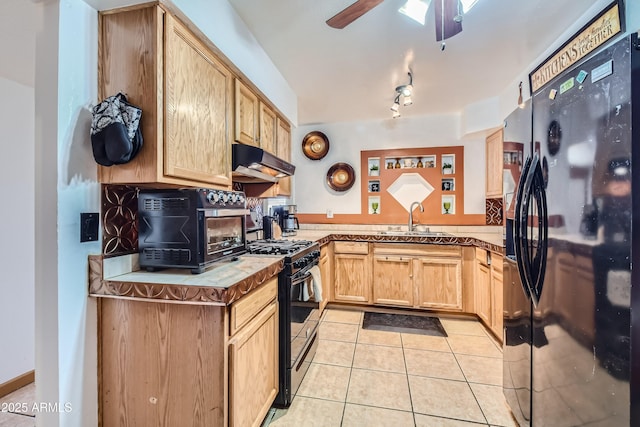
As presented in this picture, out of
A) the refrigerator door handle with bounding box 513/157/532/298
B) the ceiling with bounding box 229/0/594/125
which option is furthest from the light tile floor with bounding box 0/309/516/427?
the ceiling with bounding box 229/0/594/125

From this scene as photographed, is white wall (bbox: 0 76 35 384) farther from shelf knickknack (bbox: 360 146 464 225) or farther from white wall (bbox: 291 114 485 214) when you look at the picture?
shelf knickknack (bbox: 360 146 464 225)

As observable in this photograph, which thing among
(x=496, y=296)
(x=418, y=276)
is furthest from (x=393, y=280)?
(x=496, y=296)

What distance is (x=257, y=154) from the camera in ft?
6.12

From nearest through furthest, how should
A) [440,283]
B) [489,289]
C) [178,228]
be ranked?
[178,228] → [489,289] → [440,283]

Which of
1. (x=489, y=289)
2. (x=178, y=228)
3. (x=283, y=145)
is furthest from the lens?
(x=283, y=145)

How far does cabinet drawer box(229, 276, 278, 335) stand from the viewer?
1223 mm

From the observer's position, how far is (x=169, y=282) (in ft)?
3.96

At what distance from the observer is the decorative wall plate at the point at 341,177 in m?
3.87

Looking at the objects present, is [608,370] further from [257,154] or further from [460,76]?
[460,76]

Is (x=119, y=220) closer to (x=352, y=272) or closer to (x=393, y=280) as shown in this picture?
(x=352, y=272)

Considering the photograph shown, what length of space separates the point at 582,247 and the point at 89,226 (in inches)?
79.2

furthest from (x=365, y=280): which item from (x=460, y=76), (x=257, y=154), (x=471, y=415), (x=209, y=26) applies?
(x=209, y=26)

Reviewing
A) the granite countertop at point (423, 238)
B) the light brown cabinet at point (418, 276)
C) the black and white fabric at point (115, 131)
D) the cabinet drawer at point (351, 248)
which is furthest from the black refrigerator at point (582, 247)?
the cabinet drawer at point (351, 248)

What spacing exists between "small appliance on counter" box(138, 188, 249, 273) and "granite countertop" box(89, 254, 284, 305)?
6cm
